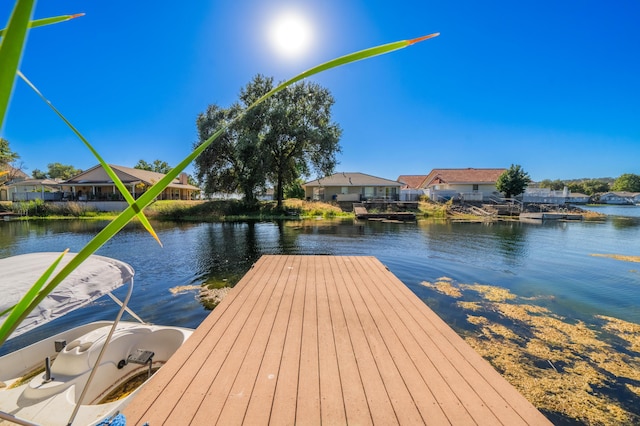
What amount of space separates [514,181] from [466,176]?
6807 millimetres

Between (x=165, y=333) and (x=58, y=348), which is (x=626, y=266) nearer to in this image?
(x=165, y=333)

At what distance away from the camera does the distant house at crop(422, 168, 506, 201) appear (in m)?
37.4

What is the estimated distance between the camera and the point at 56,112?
848 mm

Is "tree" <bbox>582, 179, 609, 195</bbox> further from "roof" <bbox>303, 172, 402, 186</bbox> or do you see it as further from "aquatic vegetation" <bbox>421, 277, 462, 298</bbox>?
"aquatic vegetation" <bbox>421, 277, 462, 298</bbox>

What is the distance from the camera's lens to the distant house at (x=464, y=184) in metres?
37.4

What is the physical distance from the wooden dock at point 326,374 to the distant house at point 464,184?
3563 cm

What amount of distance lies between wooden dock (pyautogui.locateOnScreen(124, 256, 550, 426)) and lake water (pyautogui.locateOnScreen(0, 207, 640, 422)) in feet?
9.05

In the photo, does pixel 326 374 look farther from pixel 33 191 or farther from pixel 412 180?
pixel 412 180

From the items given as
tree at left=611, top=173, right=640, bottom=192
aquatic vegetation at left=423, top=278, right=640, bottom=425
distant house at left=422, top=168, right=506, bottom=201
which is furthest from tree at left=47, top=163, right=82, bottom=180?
tree at left=611, top=173, right=640, bottom=192

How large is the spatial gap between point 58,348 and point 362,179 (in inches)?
1536

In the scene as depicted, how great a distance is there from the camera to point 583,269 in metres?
10.4

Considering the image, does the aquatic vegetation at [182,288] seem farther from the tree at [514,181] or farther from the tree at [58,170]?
the tree at [58,170]

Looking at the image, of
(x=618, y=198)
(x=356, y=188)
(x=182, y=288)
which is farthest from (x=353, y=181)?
(x=618, y=198)

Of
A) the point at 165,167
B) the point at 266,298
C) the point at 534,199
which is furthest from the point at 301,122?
the point at 165,167
